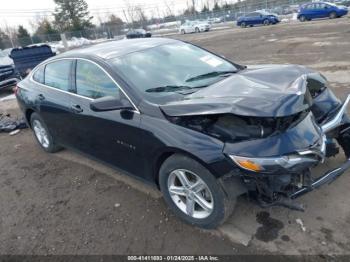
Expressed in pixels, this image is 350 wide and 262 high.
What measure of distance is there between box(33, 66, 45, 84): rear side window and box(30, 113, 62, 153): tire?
55cm

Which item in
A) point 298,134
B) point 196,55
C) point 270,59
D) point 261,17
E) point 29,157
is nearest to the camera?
point 298,134

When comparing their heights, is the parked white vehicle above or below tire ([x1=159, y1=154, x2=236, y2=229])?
below

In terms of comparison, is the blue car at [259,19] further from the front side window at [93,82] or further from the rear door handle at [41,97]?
the front side window at [93,82]

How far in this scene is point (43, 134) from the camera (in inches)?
203

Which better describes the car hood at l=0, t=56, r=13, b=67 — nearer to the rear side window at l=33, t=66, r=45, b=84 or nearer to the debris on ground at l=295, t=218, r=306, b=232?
the rear side window at l=33, t=66, r=45, b=84

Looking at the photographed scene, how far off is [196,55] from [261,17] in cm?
2926

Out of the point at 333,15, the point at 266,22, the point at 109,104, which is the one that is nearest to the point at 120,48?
the point at 109,104

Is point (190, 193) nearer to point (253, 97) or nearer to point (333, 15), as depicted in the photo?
point (253, 97)

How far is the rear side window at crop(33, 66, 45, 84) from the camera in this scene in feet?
15.4

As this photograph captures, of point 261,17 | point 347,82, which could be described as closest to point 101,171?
point 347,82

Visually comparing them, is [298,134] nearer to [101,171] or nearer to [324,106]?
[324,106]

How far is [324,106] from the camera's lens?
3227 mm

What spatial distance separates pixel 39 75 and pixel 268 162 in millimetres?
3848

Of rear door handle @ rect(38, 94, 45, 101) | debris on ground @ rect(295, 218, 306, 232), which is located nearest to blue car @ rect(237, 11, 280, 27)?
rear door handle @ rect(38, 94, 45, 101)
